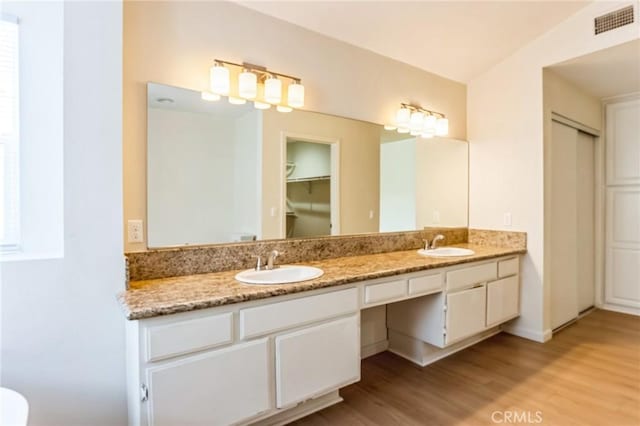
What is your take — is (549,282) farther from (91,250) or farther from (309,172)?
(91,250)

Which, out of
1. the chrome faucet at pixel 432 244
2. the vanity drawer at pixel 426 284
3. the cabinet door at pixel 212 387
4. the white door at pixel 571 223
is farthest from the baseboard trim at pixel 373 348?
the white door at pixel 571 223

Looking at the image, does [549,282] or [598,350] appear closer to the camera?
[598,350]

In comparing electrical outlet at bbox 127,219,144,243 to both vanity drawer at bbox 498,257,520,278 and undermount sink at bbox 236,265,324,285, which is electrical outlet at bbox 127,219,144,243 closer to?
undermount sink at bbox 236,265,324,285

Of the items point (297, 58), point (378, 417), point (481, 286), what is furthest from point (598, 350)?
point (297, 58)

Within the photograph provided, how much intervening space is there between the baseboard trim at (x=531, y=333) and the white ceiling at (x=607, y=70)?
234cm

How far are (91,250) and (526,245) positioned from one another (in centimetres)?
330

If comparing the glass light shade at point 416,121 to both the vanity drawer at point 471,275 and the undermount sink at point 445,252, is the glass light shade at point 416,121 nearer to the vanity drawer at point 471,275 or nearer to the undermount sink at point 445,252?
the undermount sink at point 445,252

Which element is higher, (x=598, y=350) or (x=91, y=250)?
(x=91, y=250)

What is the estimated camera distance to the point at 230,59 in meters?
2.12

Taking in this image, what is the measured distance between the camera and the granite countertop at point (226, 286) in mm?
1411

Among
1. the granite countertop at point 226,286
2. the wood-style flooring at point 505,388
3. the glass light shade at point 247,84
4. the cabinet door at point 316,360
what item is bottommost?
the wood-style flooring at point 505,388

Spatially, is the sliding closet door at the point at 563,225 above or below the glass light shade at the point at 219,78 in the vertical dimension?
Result: below

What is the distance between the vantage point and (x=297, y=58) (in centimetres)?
238

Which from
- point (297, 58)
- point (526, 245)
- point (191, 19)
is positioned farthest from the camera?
point (526, 245)
